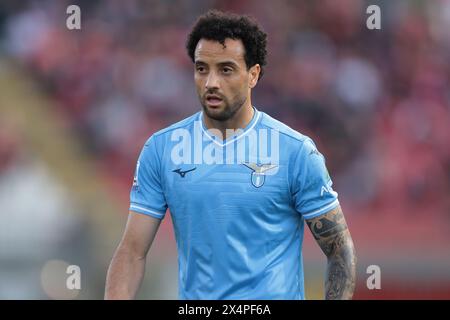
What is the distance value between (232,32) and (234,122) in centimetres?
45

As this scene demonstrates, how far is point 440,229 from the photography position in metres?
8.92

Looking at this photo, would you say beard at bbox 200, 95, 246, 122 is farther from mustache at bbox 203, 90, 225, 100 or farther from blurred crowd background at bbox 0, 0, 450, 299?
blurred crowd background at bbox 0, 0, 450, 299

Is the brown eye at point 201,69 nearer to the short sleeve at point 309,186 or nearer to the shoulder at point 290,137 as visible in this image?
the shoulder at point 290,137

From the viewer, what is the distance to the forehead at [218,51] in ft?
13.4

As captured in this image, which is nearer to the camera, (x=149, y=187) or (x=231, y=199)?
→ (x=231, y=199)

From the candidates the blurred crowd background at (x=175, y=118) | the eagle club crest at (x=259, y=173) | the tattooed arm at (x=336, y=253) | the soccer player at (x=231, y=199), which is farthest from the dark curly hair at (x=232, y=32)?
the blurred crowd background at (x=175, y=118)

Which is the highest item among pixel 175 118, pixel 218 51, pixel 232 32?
pixel 175 118

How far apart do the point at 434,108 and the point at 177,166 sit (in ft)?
19.9

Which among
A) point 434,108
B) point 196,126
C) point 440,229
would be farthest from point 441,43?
point 196,126

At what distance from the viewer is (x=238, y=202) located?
3.97 meters

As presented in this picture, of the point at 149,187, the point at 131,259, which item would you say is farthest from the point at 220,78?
the point at 131,259

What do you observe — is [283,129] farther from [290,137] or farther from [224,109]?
[224,109]
